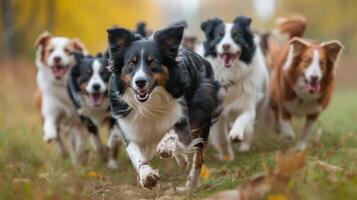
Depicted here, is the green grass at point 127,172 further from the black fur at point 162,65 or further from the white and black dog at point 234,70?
the black fur at point 162,65

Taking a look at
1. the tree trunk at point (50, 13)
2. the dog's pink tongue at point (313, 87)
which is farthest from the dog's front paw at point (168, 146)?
the tree trunk at point (50, 13)

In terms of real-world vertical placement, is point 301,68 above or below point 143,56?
below

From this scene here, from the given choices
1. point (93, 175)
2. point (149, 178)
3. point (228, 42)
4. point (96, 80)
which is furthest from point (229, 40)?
point (149, 178)

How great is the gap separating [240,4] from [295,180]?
5464 cm

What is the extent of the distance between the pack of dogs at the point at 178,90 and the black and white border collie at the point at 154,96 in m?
0.01

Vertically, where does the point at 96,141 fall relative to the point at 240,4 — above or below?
above

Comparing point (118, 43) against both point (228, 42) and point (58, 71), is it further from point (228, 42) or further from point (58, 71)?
point (58, 71)

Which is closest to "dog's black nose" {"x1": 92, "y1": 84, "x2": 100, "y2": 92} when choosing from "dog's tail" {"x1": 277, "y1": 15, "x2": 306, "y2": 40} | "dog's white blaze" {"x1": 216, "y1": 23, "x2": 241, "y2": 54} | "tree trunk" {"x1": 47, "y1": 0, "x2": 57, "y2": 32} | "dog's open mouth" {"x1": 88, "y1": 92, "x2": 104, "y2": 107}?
"dog's open mouth" {"x1": 88, "y1": 92, "x2": 104, "y2": 107}

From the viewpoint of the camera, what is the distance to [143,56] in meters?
6.18

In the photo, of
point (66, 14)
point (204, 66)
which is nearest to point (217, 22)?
point (204, 66)

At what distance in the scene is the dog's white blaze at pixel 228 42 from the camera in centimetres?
877

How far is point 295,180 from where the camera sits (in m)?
4.87

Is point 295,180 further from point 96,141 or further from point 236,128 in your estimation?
point 96,141

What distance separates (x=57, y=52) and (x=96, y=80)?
1.38 meters
